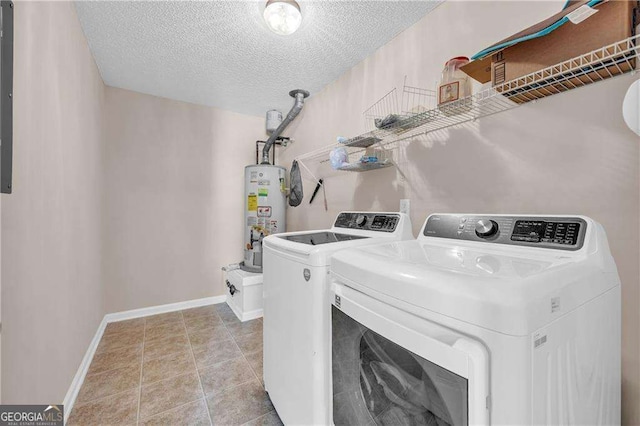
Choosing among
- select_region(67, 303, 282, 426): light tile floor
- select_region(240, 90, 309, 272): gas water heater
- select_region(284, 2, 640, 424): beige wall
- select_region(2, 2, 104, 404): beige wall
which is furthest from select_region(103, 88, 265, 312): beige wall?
select_region(284, 2, 640, 424): beige wall

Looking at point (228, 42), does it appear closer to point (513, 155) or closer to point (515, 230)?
point (513, 155)

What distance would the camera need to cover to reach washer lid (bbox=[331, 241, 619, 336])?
1.76 ft

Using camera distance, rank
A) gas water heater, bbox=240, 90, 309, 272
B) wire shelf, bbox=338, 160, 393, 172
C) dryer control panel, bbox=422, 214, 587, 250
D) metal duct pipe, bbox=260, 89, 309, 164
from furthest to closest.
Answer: gas water heater, bbox=240, 90, 309, 272, metal duct pipe, bbox=260, 89, 309, 164, wire shelf, bbox=338, 160, 393, 172, dryer control panel, bbox=422, 214, 587, 250

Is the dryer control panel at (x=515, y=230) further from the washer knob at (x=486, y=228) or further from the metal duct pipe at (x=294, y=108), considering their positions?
the metal duct pipe at (x=294, y=108)

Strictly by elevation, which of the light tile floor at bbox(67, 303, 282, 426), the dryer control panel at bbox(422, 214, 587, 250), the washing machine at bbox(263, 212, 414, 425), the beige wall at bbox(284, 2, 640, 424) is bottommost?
the light tile floor at bbox(67, 303, 282, 426)

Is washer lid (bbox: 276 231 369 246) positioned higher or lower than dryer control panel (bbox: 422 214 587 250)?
lower

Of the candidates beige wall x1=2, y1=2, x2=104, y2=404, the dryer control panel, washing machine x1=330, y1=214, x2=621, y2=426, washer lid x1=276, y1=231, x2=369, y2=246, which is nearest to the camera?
washing machine x1=330, y1=214, x2=621, y2=426

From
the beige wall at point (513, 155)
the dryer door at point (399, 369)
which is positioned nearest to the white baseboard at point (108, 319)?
the dryer door at point (399, 369)

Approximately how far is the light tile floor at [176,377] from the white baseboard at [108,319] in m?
0.04

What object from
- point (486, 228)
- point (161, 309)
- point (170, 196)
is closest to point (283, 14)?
point (486, 228)

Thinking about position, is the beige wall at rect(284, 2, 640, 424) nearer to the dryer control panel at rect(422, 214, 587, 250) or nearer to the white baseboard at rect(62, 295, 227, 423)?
the dryer control panel at rect(422, 214, 587, 250)

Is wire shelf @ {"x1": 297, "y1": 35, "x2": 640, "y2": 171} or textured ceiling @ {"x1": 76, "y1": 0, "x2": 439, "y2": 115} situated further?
textured ceiling @ {"x1": 76, "y1": 0, "x2": 439, "y2": 115}

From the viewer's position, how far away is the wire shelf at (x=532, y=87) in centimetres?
80

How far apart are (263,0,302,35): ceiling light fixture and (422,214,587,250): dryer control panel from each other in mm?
1393
